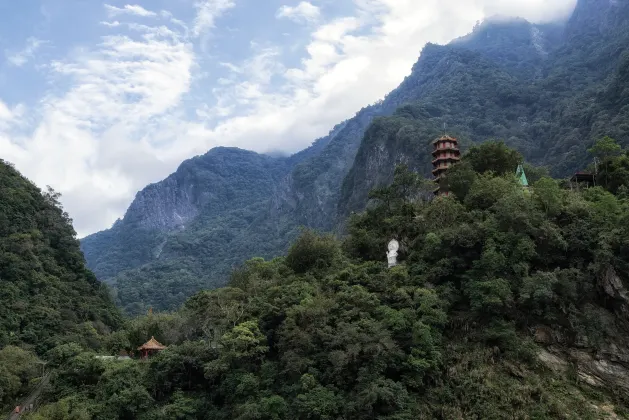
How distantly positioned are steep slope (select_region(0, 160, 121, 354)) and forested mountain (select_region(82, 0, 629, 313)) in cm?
2901

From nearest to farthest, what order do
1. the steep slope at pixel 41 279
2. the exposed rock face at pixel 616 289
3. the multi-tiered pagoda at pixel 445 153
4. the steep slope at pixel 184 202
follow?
the exposed rock face at pixel 616 289 → the multi-tiered pagoda at pixel 445 153 → the steep slope at pixel 41 279 → the steep slope at pixel 184 202

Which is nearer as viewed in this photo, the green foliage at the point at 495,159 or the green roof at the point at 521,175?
the green roof at the point at 521,175

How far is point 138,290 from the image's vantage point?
8606 centimetres

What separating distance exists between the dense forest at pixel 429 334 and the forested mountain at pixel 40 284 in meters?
9.68

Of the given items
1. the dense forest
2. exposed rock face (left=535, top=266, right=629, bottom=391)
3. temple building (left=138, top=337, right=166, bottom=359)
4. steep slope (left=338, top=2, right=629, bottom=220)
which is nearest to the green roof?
the dense forest

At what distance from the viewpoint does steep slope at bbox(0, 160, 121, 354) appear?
127ft

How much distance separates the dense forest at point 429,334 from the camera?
62.8 feet

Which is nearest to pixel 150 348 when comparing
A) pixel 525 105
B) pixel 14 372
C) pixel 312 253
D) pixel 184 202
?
pixel 14 372

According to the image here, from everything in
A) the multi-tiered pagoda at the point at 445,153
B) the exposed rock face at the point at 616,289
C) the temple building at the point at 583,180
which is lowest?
the exposed rock face at the point at 616,289

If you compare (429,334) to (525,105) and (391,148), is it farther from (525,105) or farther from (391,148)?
(525,105)

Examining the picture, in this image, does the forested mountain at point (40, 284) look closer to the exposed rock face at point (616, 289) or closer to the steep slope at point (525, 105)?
the exposed rock face at point (616, 289)

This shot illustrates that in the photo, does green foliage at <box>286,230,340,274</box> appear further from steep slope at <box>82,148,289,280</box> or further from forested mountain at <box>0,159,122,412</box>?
steep slope at <box>82,148,289,280</box>

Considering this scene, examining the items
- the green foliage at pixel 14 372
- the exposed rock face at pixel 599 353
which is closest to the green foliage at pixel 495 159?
the exposed rock face at pixel 599 353

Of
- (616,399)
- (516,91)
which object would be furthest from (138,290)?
(616,399)
